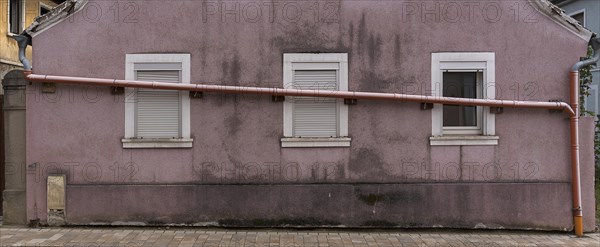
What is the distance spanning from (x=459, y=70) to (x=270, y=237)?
4194 mm

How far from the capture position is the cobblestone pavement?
26.6ft

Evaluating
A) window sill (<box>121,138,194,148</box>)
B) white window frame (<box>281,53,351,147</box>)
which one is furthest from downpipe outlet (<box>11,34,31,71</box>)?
white window frame (<box>281,53,351,147</box>)

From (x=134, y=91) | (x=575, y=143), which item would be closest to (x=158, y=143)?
(x=134, y=91)

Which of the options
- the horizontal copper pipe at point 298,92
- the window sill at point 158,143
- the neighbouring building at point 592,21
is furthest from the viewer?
the neighbouring building at point 592,21

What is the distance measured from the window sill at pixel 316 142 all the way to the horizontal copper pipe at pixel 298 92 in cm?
72

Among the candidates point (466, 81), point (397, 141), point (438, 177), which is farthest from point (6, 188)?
point (466, 81)

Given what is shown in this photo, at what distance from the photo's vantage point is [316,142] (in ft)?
29.6

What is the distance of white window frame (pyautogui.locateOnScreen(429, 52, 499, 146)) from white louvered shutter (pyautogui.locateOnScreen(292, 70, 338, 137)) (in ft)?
5.47

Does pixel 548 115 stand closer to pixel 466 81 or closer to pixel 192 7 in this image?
pixel 466 81

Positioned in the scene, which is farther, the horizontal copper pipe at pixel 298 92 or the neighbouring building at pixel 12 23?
the neighbouring building at pixel 12 23

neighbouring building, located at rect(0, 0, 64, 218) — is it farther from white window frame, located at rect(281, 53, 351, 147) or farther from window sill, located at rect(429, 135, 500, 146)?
window sill, located at rect(429, 135, 500, 146)

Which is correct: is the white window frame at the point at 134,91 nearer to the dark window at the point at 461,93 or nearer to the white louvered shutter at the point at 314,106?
the white louvered shutter at the point at 314,106

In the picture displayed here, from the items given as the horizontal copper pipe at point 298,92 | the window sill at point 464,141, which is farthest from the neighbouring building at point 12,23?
the window sill at point 464,141

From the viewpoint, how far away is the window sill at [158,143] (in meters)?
8.98
